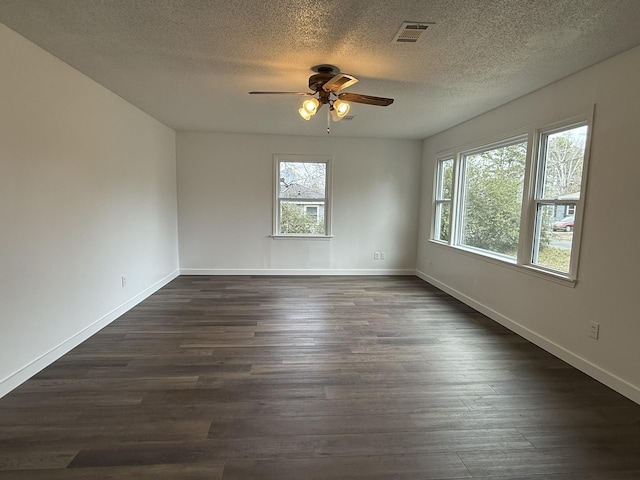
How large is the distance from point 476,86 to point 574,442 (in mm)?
2905

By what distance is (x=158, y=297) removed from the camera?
177 inches

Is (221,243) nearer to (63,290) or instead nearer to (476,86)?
(63,290)

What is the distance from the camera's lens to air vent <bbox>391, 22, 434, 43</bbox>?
210cm

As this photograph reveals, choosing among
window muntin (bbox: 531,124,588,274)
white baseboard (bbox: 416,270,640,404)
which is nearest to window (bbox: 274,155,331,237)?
white baseboard (bbox: 416,270,640,404)

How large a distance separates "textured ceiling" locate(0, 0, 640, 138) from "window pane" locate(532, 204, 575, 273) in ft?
3.83

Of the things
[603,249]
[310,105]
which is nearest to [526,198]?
[603,249]

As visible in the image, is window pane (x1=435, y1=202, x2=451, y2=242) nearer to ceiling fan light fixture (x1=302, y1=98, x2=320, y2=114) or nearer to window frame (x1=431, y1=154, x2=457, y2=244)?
window frame (x1=431, y1=154, x2=457, y2=244)

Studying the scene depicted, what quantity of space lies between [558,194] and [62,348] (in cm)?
450

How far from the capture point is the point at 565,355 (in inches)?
112

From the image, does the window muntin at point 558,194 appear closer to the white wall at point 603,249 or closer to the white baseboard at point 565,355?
the white wall at point 603,249

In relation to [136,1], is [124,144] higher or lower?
Answer: lower

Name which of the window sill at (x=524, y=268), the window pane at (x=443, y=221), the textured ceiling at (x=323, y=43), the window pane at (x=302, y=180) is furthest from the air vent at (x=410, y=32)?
the window pane at (x=302, y=180)

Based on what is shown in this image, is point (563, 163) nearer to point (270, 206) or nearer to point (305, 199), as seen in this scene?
point (305, 199)

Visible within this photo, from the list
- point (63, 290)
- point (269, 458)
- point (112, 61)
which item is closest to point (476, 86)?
point (112, 61)
